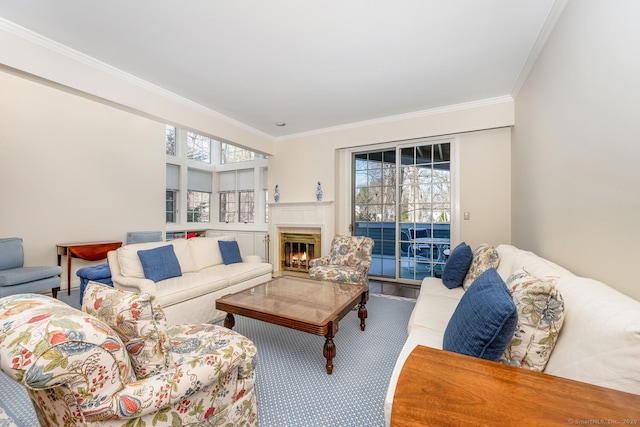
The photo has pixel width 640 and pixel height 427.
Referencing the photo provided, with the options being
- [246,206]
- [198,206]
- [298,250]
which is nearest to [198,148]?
[198,206]

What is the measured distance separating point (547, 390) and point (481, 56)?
2.96m

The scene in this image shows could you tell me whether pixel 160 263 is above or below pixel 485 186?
below

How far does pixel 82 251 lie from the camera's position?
3969 mm

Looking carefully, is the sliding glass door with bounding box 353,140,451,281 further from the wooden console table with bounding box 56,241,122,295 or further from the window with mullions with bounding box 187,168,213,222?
the window with mullions with bounding box 187,168,213,222

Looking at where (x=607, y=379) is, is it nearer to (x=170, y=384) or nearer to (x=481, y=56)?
(x=170, y=384)

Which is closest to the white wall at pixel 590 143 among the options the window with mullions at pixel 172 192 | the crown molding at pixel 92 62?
the crown molding at pixel 92 62

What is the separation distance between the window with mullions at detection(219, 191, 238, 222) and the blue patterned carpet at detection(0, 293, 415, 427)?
4.53m

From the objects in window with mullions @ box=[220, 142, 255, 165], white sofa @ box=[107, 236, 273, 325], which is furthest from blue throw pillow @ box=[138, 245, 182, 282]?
window with mullions @ box=[220, 142, 255, 165]

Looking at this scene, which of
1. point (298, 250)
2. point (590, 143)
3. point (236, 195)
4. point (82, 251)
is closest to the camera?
point (590, 143)

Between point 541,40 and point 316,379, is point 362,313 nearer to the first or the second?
point 316,379

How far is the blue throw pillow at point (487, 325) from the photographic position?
977mm

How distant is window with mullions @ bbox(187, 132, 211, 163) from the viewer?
268 inches

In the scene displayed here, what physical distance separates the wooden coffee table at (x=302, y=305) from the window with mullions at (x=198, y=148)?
518cm

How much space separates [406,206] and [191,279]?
326cm
